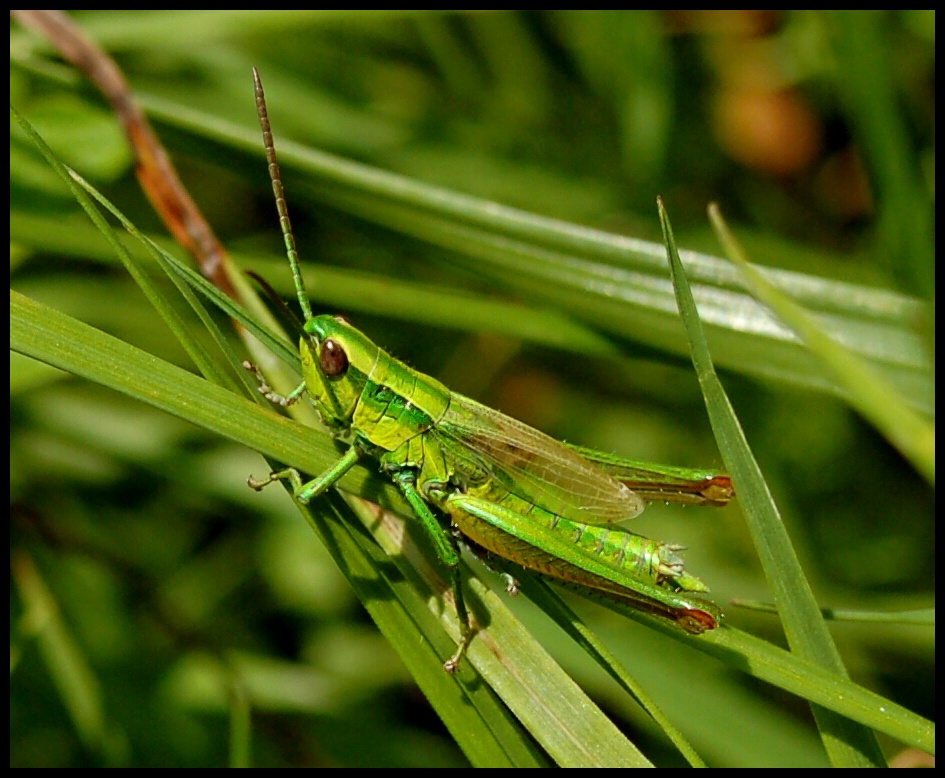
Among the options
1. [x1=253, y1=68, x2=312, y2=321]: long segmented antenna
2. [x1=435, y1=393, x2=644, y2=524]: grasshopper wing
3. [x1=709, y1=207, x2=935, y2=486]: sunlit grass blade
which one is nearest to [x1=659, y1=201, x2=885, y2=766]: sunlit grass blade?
[x1=709, y1=207, x2=935, y2=486]: sunlit grass blade

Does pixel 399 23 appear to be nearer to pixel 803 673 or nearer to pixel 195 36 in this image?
pixel 195 36

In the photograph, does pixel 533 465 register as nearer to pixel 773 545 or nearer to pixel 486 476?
pixel 486 476

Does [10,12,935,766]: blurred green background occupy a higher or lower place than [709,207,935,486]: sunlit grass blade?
higher

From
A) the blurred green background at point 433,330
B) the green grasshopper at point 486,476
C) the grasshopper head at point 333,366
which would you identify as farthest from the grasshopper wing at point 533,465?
the blurred green background at point 433,330

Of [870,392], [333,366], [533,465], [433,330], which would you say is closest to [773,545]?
[870,392]

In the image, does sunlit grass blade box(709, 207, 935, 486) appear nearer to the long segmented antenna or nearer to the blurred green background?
the long segmented antenna

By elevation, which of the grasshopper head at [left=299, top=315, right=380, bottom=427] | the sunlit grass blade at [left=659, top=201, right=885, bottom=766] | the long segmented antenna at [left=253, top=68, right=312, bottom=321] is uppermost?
the long segmented antenna at [left=253, top=68, right=312, bottom=321]

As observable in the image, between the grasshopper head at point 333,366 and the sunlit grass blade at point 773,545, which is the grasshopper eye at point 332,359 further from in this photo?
the sunlit grass blade at point 773,545
